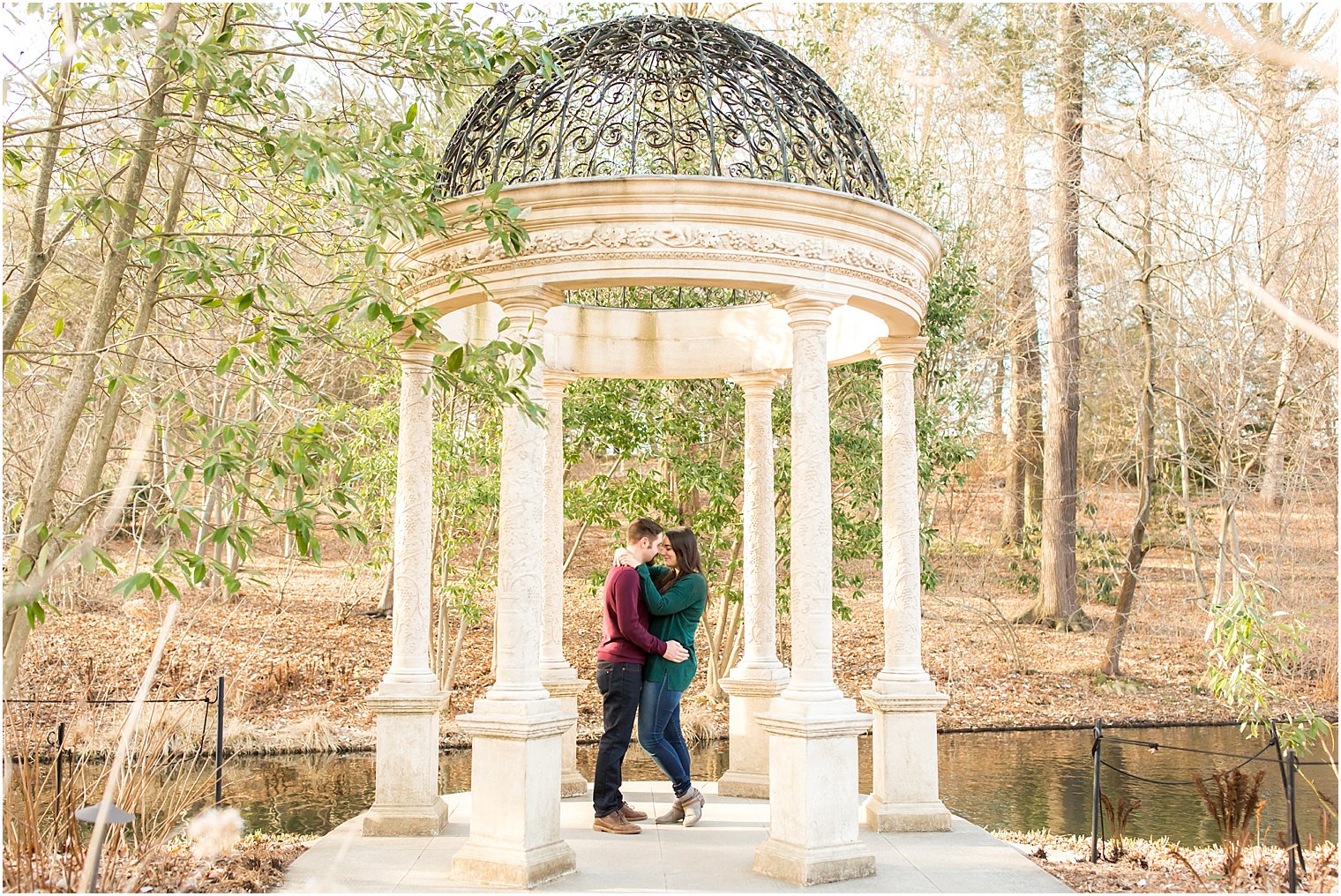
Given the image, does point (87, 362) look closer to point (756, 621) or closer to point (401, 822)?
point (401, 822)

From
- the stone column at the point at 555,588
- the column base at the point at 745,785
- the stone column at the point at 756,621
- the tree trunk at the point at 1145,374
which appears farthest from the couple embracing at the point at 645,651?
the tree trunk at the point at 1145,374

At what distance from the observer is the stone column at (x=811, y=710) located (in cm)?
655

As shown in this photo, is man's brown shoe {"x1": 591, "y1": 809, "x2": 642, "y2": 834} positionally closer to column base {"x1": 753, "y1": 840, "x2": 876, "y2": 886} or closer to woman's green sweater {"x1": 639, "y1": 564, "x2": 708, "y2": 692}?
woman's green sweater {"x1": 639, "y1": 564, "x2": 708, "y2": 692}

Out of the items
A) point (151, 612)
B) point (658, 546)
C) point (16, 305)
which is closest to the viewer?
point (16, 305)

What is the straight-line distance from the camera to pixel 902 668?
8305 millimetres

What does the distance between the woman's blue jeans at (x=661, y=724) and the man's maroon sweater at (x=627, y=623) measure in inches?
10.3

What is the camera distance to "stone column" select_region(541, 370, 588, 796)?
9250 mm

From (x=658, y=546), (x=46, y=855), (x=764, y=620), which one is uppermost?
(x=658, y=546)

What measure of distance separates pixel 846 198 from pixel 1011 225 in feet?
47.4

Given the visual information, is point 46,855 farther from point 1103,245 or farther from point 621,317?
point 1103,245

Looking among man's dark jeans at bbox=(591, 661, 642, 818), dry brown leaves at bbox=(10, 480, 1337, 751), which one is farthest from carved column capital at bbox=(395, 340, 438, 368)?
dry brown leaves at bbox=(10, 480, 1337, 751)

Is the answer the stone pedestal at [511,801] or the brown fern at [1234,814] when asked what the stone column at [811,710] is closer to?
the stone pedestal at [511,801]

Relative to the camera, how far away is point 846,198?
700cm

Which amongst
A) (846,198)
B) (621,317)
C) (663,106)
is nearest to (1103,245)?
(663,106)
